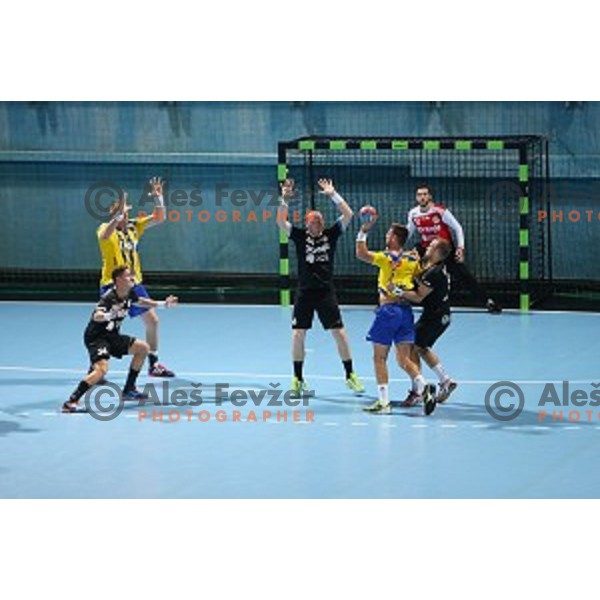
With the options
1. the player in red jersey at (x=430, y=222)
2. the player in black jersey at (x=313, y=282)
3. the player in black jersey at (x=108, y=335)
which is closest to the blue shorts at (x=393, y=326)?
the player in black jersey at (x=313, y=282)

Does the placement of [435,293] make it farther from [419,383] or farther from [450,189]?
[450,189]

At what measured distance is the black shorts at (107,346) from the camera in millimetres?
16828

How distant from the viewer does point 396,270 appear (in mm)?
16812

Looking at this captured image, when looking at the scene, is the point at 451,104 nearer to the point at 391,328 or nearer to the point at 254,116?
the point at 254,116

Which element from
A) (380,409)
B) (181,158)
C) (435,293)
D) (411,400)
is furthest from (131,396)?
(181,158)

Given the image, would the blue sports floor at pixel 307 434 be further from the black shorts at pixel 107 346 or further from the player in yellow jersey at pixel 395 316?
the black shorts at pixel 107 346

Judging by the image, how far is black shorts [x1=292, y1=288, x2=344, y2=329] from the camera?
58.2ft

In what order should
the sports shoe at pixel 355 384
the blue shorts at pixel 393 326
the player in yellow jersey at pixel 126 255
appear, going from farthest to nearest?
the player in yellow jersey at pixel 126 255 → the sports shoe at pixel 355 384 → the blue shorts at pixel 393 326

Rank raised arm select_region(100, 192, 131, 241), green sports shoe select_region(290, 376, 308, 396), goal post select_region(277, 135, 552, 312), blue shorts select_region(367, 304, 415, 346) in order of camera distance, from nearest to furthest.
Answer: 1. blue shorts select_region(367, 304, 415, 346)
2. green sports shoe select_region(290, 376, 308, 396)
3. raised arm select_region(100, 192, 131, 241)
4. goal post select_region(277, 135, 552, 312)

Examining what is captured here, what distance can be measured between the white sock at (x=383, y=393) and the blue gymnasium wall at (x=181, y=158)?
937 centimetres

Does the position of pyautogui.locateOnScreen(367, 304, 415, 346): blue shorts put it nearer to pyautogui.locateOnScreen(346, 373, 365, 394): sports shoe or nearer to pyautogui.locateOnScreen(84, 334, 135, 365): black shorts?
pyautogui.locateOnScreen(346, 373, 365, 394): sports shoe

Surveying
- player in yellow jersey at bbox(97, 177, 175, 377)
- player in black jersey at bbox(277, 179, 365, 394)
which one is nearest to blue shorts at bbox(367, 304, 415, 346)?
player in black jersey at bbox(277, 179, 365, 394)

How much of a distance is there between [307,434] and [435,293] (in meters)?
2.08

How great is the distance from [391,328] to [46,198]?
12.2 m
